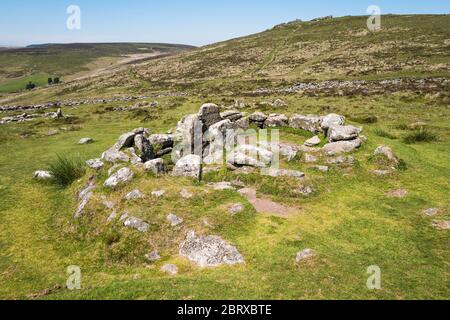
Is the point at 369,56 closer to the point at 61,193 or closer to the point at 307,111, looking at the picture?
the point at 307,111

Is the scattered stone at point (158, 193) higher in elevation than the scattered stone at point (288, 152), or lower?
lower

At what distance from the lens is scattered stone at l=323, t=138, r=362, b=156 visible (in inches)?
946

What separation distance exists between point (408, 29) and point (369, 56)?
39883 mm

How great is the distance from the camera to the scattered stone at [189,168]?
21984mm

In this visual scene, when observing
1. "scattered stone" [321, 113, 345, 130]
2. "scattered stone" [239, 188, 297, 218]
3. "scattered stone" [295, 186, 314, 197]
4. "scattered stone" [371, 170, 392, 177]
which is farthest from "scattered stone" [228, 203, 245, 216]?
"scattered stone" [321, 113, 345, 130]

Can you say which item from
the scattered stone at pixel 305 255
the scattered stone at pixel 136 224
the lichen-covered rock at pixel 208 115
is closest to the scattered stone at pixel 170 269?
the scattered stone at pixel 136 224

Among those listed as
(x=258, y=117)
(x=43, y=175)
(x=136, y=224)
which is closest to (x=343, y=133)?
(x=258, y=117)

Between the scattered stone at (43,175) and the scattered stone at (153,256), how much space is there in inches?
518

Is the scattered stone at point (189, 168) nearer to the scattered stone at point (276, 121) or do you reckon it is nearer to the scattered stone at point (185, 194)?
the scattered stone at point (185, 194)

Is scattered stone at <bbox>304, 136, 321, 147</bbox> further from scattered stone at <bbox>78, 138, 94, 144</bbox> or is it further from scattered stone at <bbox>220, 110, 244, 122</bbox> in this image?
scattered stone at <bbox>78, 138, 94, 144</bbox>

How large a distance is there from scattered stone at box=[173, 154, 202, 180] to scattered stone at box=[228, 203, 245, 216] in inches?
175

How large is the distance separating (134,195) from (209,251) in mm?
5938

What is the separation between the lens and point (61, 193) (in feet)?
75.7
